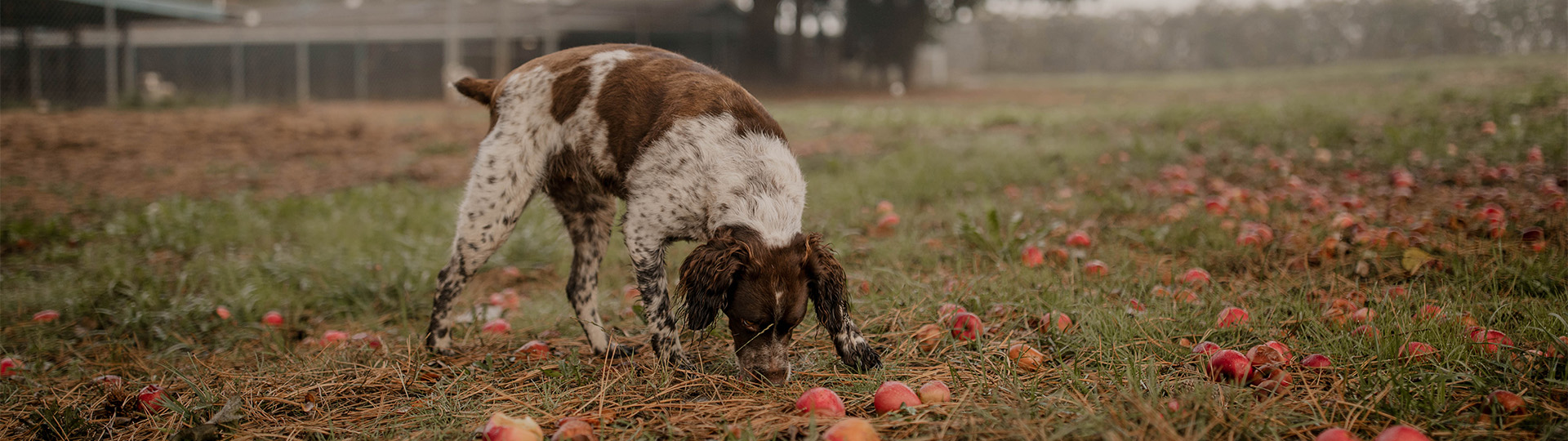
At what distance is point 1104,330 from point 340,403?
2.45m

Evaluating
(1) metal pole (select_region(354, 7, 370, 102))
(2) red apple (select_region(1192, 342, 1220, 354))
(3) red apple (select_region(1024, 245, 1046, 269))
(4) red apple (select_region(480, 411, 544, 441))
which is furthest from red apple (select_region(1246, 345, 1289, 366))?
(1) metal pole (select_region(354, 7, 370, 102))

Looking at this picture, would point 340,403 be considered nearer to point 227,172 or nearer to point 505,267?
point 505,267

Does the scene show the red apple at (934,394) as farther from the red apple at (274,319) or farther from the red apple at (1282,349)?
the red apple at (274,319)

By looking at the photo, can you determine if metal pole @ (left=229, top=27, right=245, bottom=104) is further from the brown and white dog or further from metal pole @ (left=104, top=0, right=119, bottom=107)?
the brown and white dog

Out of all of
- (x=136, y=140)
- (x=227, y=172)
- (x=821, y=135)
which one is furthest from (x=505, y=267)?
(x=136, y=140)

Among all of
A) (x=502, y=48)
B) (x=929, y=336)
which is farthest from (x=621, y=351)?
(x=502, y=48)

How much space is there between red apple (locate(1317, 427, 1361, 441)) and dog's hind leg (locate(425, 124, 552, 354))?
2.68 meters

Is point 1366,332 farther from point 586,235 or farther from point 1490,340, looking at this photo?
point 586,235

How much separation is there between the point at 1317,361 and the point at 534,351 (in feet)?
8.17

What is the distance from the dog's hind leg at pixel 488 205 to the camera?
10.2 ft

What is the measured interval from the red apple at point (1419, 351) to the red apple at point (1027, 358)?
953 millimetres

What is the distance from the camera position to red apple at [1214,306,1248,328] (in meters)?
2.66

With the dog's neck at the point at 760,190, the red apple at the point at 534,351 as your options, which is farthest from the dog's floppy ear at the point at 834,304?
the red apple at the point at 534,351

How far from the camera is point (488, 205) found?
3.11m
